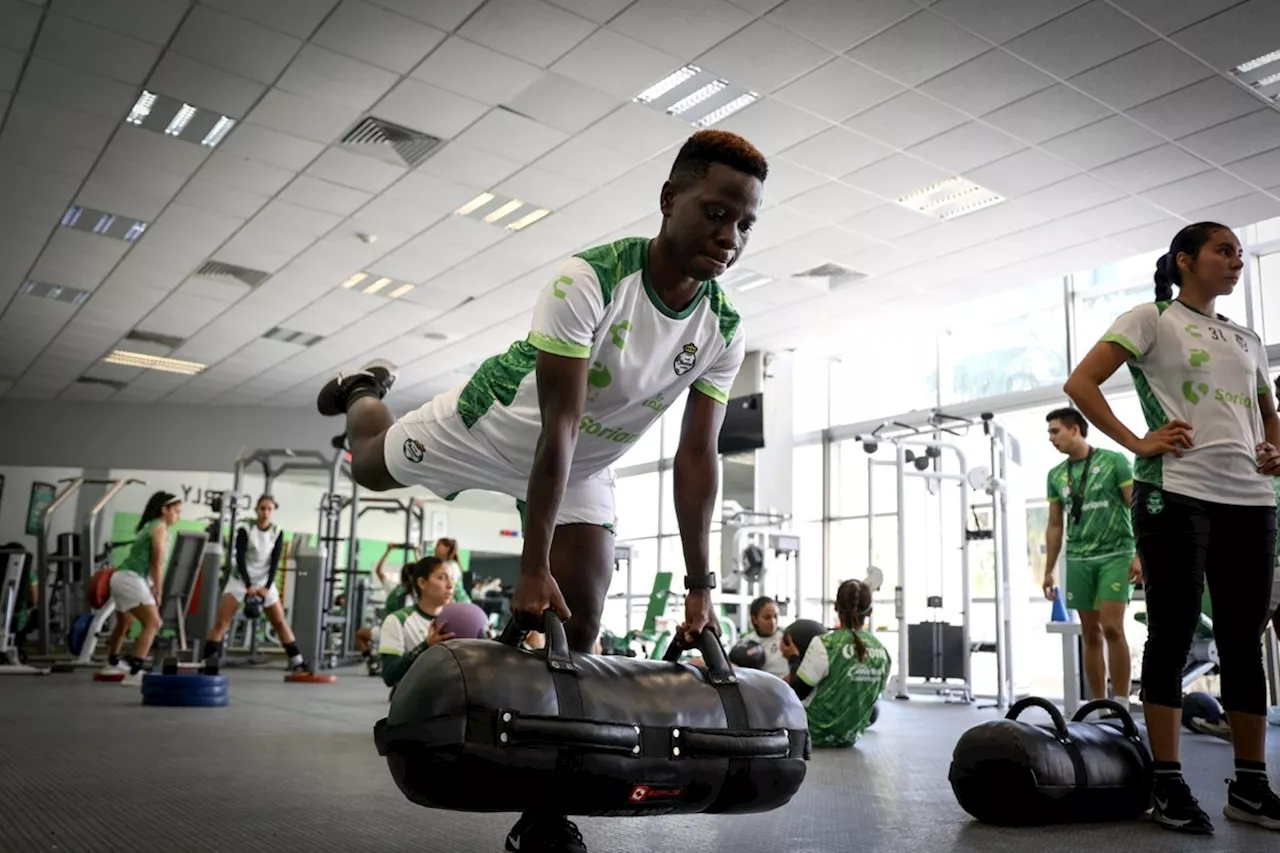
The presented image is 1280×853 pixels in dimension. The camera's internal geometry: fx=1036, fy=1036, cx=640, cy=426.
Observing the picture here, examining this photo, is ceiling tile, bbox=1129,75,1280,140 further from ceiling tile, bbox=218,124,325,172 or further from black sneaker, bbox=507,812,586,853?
black sneaker, bbox=507,812,586,853

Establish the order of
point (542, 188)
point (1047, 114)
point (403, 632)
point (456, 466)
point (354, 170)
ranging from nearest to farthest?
point (456, 466), point (403, 632), point (1047, 114), point (354, 170), point (542, 188)

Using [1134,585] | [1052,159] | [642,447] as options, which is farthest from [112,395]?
[1134,585]

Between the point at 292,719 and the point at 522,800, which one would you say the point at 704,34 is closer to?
the point at 292,719

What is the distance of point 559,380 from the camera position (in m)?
1.62

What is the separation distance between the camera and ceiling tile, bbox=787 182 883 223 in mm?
7277

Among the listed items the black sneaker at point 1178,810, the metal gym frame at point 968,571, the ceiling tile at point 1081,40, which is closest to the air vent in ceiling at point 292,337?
the metal gym frame at point 968,571

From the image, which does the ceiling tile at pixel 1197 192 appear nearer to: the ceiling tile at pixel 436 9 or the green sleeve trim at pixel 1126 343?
the ceiling tile at pixel 436 9

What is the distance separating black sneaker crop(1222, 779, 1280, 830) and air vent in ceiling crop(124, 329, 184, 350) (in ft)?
36.7

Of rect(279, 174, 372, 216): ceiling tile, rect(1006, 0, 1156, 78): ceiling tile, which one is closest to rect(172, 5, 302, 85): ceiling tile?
rect(279, 174, 372, 216): ceiling tile

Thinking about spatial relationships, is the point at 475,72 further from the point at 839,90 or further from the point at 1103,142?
the point at 1103,142

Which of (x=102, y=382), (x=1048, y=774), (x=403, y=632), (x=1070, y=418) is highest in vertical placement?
(x=102, y=382)

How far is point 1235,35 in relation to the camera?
5.14 meters

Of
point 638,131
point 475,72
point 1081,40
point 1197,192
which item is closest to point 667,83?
point 638,131

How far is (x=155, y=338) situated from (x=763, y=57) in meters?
8.42
